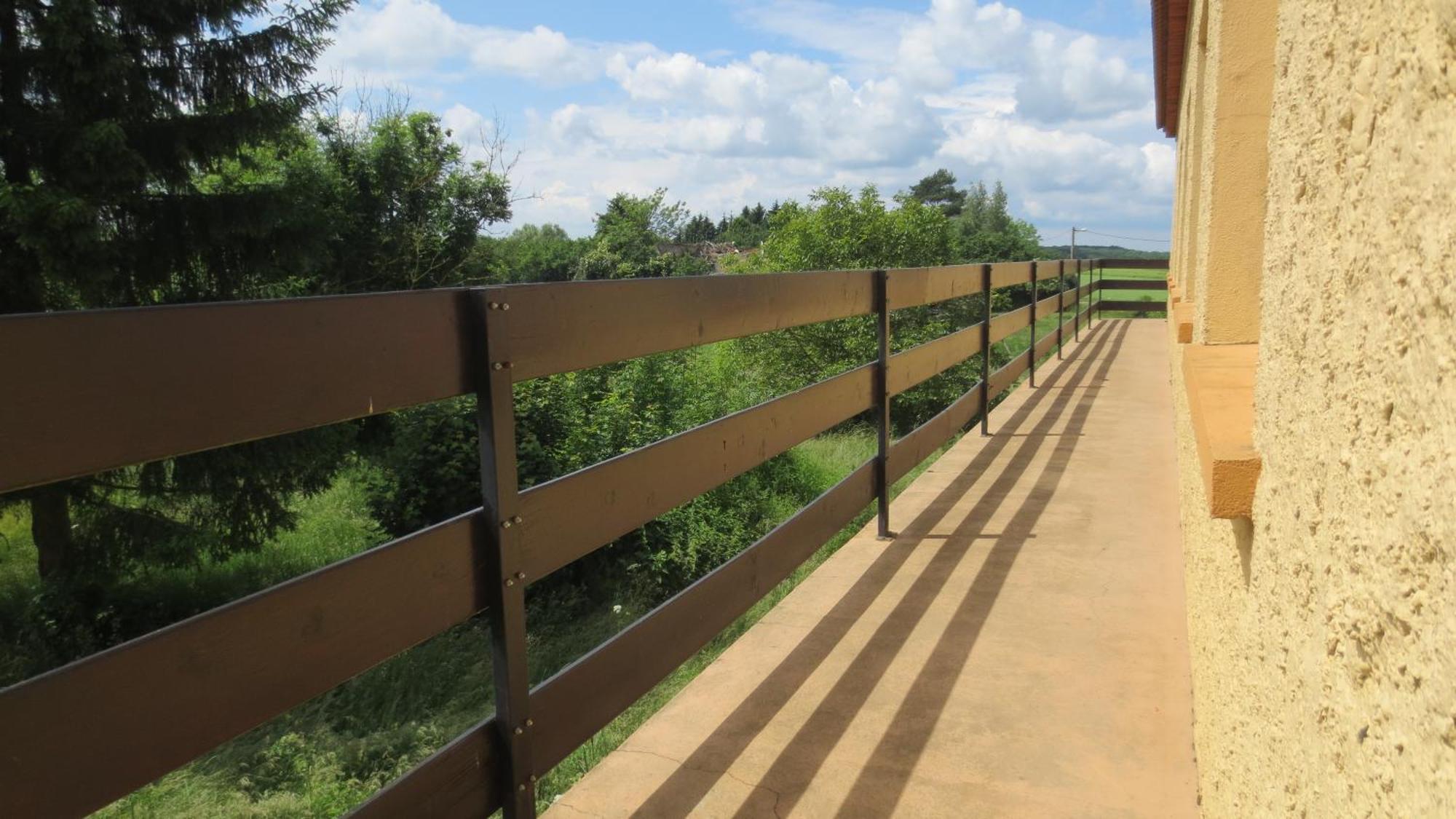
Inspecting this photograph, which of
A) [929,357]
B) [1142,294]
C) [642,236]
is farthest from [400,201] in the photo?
[642,236]

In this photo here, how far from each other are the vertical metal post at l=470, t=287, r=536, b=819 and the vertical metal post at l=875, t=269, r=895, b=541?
2.51 metres

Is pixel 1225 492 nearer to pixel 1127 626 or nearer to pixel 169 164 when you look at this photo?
pixel 1127 626

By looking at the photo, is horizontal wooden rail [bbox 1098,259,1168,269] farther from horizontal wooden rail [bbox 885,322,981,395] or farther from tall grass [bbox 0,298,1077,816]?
horizontal wooden rail [bbox 885,322,981,395]

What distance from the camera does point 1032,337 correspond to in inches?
368

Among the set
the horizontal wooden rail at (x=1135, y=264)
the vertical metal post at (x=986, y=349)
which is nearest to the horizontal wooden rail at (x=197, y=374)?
the vertical metal post at (x=986, y=349)

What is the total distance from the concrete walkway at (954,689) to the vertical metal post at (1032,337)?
12.0 feet

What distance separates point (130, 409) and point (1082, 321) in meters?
18.0

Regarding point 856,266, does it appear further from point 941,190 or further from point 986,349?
point 941,190

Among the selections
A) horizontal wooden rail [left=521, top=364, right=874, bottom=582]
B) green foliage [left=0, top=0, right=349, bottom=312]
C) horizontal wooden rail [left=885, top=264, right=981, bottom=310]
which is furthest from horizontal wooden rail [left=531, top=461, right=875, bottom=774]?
green foliage [left=0, top=0, right=349, bottom=312]

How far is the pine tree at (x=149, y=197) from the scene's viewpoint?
1207 cm

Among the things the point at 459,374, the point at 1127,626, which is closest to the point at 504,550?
the point at 459,374

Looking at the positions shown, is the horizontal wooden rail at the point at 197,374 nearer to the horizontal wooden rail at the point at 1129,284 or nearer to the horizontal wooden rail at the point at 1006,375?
the horizontal wooden rail at the point at 1006,375

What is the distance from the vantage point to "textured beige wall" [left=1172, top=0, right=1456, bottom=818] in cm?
70

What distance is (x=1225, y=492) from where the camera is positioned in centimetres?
164
